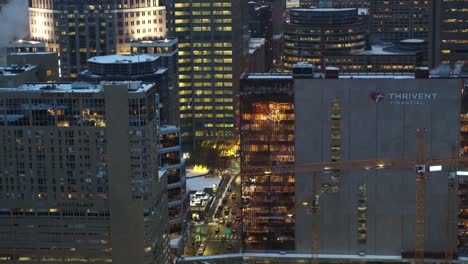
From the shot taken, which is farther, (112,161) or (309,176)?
(309,176)

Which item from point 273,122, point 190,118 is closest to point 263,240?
point 273,122

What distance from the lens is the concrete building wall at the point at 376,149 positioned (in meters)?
126

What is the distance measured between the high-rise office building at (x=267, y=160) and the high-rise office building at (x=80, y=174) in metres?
19.7

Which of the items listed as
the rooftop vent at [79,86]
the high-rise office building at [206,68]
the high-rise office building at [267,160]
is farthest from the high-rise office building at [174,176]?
the high-rise office building at [206,68]

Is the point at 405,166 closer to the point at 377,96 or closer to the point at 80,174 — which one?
the point at 377,96

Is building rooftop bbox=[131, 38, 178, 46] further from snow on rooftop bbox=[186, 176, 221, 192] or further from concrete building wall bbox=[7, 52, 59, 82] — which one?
concrete building wall bbox=[7, 52, 59, 82]

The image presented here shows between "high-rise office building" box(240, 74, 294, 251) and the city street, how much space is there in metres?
4.78

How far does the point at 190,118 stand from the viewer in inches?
7549

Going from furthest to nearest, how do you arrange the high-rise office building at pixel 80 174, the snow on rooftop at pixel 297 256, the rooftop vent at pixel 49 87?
the snow on rooftop at pixel 297 256
the rooftop vent at pixel 49 87
the high-rise office building at pixel 80 174

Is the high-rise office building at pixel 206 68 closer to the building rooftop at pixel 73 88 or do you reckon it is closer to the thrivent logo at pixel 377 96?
the thrivent logo at pixel 377 96

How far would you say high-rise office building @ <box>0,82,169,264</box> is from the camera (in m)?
108

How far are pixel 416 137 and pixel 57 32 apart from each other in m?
74.1

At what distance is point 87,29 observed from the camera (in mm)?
177000

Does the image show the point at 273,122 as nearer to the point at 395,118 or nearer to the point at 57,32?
the point at 395,118
